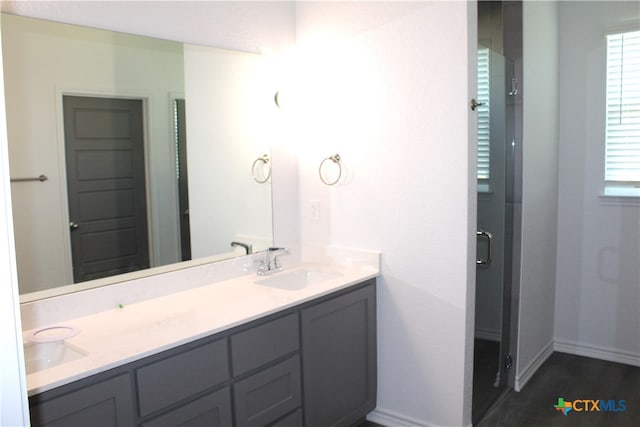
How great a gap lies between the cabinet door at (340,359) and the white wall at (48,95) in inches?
42.0

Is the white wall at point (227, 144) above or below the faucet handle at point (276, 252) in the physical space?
above

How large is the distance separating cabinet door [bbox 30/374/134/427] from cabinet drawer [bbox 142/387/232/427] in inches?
4.6

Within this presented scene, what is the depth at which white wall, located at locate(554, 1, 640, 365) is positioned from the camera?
3480 millimetres

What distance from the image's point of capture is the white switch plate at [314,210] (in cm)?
302

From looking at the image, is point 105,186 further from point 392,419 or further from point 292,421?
point 392,419

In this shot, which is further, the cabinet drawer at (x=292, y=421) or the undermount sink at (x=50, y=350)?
the cabinet drawer at (x=292, y=421)

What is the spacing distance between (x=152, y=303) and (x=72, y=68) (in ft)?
3.32

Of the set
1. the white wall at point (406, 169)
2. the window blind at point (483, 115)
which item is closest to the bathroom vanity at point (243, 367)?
the white wall at point (406, 169)

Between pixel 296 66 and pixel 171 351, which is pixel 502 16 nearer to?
pixel 296 66

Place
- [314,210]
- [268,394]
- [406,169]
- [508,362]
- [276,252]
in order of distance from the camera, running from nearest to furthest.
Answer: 1. [268,394]
2. [406,169]
3. [276,252]
4. [314,210]
5. [508,362]

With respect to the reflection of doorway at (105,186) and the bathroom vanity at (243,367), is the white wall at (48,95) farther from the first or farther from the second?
the bathroom vanity at (243,367)

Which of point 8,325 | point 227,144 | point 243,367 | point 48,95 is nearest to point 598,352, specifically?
point 243,367

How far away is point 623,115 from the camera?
3.45 m

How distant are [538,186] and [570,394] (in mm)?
1238
